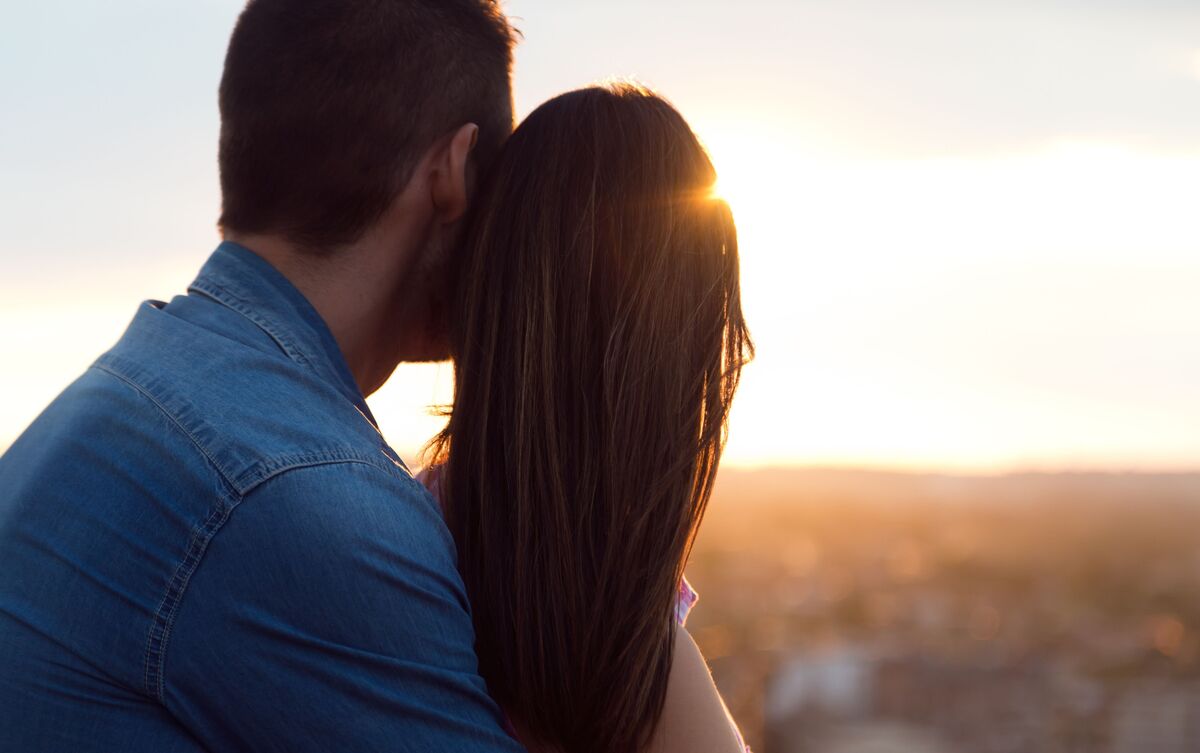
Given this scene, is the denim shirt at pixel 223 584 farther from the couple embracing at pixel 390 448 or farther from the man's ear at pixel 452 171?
the man's ear at pixel 452 171

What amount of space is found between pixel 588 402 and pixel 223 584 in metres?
0.43

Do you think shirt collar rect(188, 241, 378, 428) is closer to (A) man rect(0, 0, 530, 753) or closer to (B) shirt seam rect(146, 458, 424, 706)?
(A) man rect(0, 0, 530, 753)

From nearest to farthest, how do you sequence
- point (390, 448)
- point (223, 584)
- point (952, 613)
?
point (223, 584), point (390, 448), point (952, 613)

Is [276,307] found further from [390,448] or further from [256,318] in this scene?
[390,448]

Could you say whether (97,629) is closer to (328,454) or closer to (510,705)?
(328,454)

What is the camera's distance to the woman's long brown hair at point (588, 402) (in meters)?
1.20

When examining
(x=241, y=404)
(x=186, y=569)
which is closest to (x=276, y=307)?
(x=241, y=404)

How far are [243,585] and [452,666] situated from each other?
0.19 metres

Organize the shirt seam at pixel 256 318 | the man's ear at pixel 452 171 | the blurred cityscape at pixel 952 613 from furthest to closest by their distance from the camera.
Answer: the blurred cityscape at pixel 952 613 < the man's ear at pixel 452 171 < the shirt seam at pixel 256 318

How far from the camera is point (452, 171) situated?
4.30 feet

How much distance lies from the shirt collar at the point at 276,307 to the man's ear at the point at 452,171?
0.19 meters

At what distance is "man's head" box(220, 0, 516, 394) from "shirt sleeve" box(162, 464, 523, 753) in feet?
1.14

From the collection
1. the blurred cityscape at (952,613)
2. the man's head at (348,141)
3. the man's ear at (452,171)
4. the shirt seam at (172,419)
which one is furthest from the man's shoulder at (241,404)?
the blurred cityscape at (952,613)

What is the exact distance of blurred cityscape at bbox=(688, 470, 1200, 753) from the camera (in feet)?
55.3
